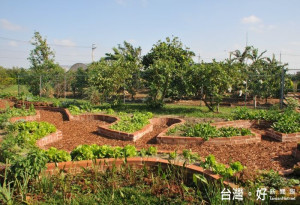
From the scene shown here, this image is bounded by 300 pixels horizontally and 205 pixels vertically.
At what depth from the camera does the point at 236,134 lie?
256 inches

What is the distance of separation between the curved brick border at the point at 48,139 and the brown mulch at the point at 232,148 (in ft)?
0.50

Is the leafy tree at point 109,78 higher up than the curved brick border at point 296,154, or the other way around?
the leafy tree at point 109,78

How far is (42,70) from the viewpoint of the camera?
20.8m

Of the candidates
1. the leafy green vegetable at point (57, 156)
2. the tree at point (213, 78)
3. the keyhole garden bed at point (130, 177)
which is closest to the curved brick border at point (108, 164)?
the keyhole garden bed at point (130, 177)

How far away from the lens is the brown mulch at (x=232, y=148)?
17.0 ft

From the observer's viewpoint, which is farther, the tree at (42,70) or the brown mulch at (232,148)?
the tree at (42,70)

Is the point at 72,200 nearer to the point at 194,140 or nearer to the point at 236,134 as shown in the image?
the point at 194,140

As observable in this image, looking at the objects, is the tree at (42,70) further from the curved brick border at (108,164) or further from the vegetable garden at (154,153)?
the curved brick border at (108,164)

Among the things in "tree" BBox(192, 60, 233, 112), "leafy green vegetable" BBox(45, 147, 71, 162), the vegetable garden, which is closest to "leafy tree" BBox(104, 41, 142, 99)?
the vegetable garden

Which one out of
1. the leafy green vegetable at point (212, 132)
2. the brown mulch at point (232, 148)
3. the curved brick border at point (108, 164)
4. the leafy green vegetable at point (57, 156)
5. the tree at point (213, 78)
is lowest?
the brown mulch at point (232, 148)

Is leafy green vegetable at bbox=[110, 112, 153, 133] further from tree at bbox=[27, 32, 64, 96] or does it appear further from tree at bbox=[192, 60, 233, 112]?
tree at bbox=[27, 32, 64, 96]

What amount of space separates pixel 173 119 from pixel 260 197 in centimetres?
635

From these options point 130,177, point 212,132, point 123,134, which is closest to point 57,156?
point 130,177

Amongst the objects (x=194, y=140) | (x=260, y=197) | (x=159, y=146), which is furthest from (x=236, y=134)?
(x=260, y=197)
